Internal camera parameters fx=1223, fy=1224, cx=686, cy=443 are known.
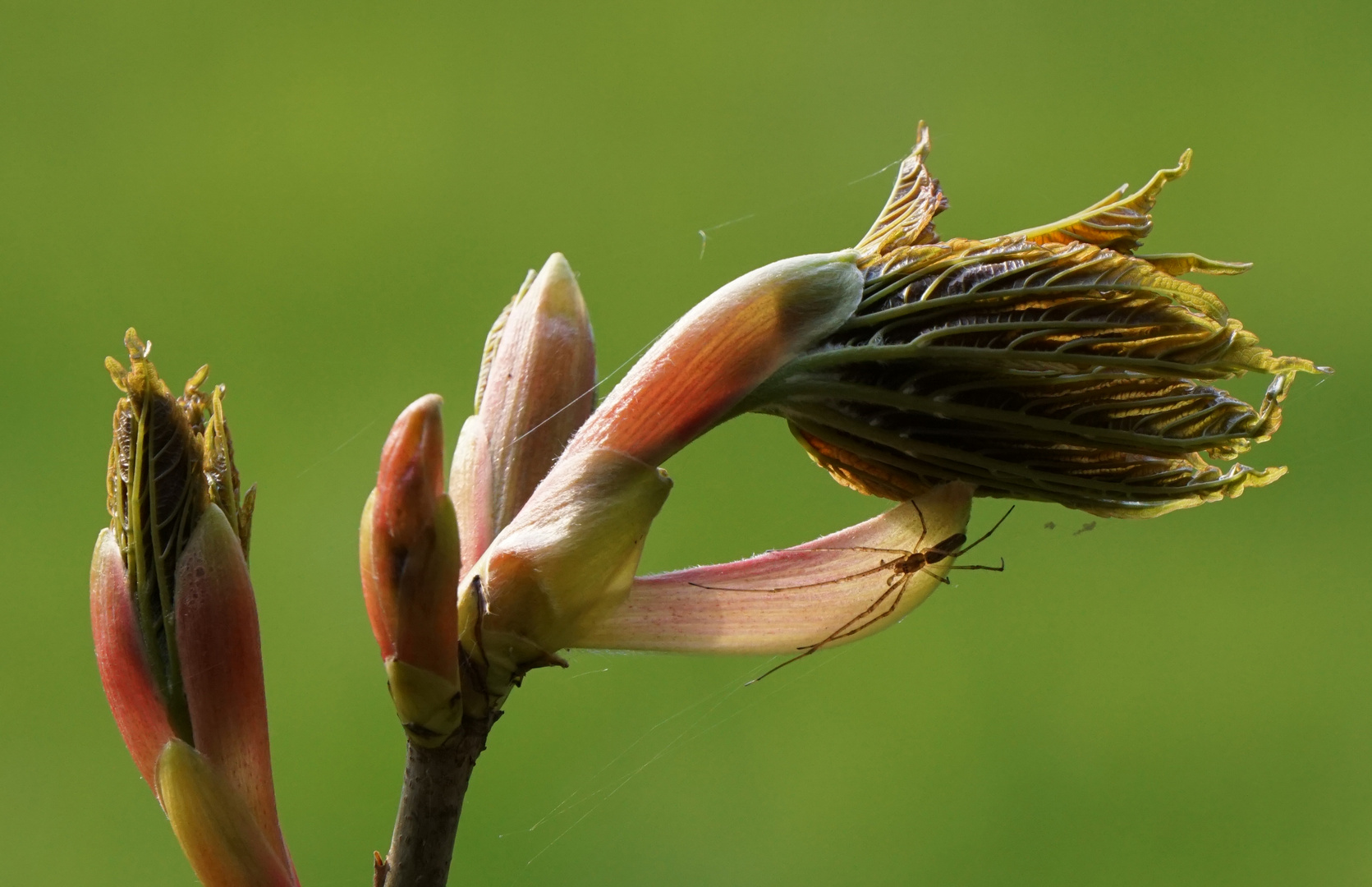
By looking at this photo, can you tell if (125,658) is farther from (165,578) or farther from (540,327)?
(540,327)

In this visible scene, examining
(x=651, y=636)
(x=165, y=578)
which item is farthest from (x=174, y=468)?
(x=651, y=636)

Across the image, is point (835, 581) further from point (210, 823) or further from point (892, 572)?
point (210, 823)

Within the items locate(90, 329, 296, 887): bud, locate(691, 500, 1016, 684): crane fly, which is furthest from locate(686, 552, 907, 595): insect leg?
locate(90, 329, 296, 887): bud

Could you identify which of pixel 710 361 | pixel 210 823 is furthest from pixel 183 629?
pixel 710 361

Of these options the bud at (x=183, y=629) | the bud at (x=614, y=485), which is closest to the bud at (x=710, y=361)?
the bud at (x=614, y=485)

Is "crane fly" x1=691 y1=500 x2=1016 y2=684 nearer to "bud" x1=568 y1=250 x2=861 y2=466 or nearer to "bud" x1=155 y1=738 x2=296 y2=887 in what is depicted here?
"bud" x1=568 y1=250 x2=861 y2=466

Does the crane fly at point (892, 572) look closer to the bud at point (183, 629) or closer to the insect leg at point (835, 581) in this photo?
the insect leg at point (835, 581)
